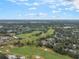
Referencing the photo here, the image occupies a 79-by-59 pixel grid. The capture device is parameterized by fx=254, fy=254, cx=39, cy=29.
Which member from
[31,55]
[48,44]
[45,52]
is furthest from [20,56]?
[48,44]

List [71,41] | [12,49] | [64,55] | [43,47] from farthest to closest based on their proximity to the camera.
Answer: [71,41] < [43,47] < [12,49] < [64,55]

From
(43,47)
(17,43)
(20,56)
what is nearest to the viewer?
(20,56)

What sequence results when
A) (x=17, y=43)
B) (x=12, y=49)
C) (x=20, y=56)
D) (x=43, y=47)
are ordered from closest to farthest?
(x=20, y=56)
(x=12, y=49)
(x=43, y=47)
(x=17, y=43)

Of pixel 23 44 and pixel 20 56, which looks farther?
pixel 23 44

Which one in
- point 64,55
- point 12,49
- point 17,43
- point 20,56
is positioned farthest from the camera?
point 17,43

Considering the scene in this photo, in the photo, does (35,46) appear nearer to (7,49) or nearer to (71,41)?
(7,49)

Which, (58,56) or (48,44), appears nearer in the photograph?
(58,56)

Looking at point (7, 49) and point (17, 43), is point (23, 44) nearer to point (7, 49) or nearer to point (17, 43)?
point (17, 43)

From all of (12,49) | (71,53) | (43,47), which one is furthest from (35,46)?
(71,53)
